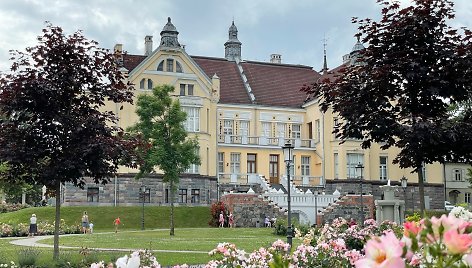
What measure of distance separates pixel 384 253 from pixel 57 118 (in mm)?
14936

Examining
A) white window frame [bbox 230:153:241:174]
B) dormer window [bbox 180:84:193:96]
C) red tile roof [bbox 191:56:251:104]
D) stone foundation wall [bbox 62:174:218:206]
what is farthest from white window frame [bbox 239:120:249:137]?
stone foundation wall [bbox 62:174:218:206]

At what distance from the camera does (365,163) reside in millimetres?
58844

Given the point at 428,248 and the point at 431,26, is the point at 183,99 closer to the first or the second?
the point at 431,26

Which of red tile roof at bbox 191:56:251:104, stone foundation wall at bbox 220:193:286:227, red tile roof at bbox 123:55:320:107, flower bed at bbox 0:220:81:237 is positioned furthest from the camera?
red tile roof at bbox 123:55:320:107

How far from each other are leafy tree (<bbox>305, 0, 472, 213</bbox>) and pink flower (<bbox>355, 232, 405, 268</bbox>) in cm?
1266

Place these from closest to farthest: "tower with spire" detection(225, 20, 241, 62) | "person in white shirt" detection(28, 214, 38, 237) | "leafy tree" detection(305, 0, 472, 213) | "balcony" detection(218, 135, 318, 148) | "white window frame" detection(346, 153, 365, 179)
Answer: "leafy tree" detection(305, 0, 472, 213) → "person in white shirt" detection(28, 214, 38, 237) → "balcony" detection(218, 135, 318, 148) → "white window frame" detection(346, 153, 365, 179) → "tower with spire" detection(225, 20, 241, 62)

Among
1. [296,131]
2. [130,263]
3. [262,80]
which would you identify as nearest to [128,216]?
[296,131]

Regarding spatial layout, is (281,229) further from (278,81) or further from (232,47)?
(232,47)

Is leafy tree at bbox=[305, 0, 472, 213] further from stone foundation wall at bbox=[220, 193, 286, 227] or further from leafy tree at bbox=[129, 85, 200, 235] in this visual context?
stone foundation wall at bbox=[220, 193, 286, 227]

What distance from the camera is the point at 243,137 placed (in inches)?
2302

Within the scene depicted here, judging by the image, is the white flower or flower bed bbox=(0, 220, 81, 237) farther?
flower bed bbox=(0, 220, 81, 237)

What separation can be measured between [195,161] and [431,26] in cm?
2590

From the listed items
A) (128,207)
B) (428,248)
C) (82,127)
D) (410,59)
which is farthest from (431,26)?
(128,207)

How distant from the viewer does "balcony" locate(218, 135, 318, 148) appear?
57812mm
